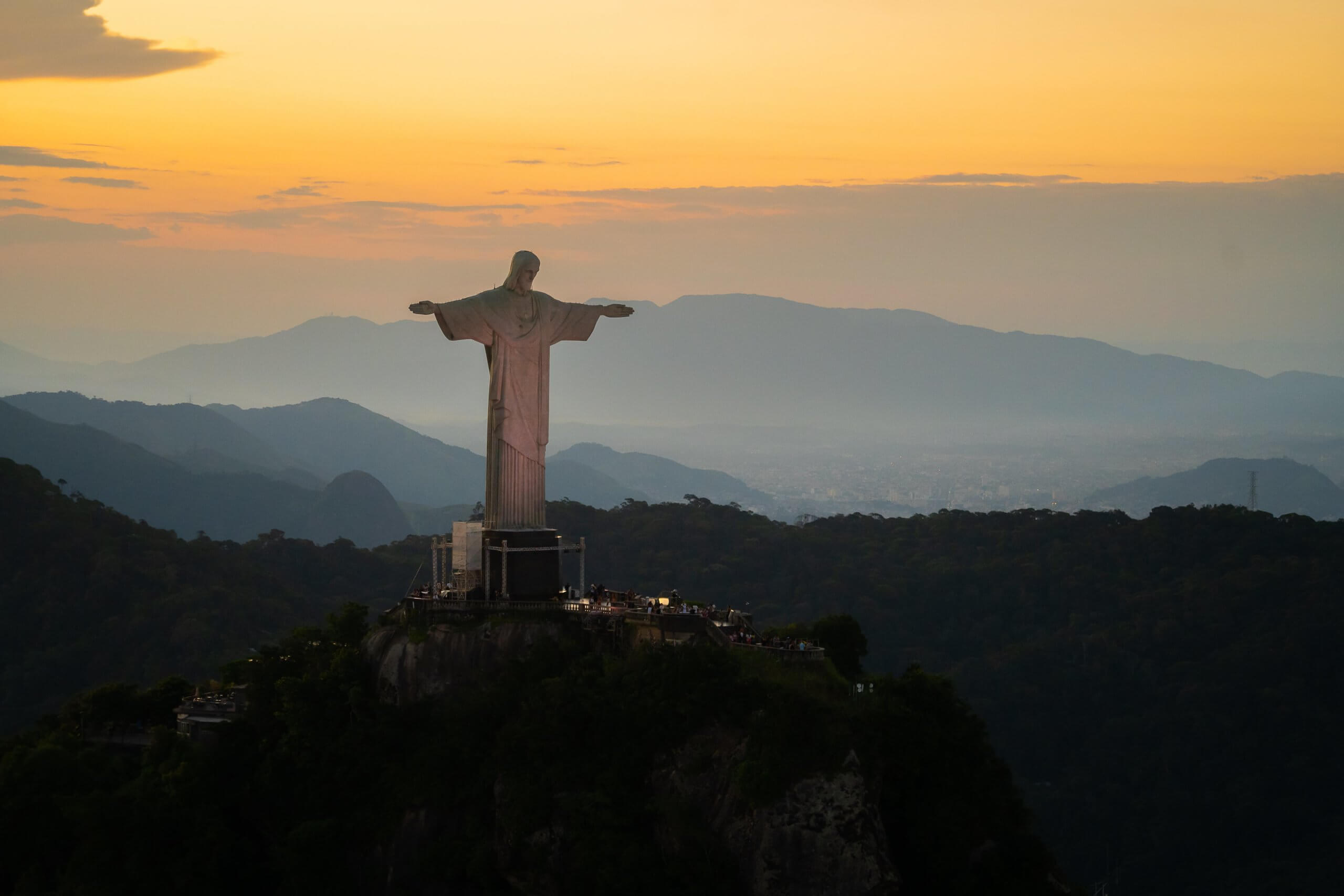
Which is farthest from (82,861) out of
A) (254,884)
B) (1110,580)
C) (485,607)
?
(1110,580)

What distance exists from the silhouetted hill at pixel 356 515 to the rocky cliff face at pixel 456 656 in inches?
5862

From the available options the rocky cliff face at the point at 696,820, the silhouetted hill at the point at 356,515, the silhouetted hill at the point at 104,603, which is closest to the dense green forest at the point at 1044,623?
the silhouetted hill at the point at 104,603

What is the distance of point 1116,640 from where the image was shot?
7669 centimetres

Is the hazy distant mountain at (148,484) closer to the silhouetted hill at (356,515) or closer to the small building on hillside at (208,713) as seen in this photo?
the silhouetted hill at (356,515)

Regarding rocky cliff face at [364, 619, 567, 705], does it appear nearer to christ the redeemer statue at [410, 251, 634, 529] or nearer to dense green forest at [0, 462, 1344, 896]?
christ the redeemer statue at [410, 251, 634, 529]

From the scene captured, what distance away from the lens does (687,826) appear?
99.5 ft

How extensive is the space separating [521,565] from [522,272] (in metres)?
6.09

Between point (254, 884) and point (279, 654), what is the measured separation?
5.13m

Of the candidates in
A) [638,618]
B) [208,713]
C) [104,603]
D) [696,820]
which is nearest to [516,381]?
[638,618]

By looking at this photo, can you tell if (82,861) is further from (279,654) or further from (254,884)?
(279,654)

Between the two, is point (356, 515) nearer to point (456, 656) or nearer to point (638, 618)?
point (456, 656)

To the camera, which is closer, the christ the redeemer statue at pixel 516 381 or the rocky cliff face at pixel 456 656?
the rocky cliff face at pixel 456 656

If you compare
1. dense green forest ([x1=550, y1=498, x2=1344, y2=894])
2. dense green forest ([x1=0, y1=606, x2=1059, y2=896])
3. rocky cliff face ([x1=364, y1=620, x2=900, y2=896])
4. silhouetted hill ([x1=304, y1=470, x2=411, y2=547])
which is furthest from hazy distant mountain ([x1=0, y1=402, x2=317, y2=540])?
rocky cliff face ([x1=364, y1=620, x2=900, y2=896])

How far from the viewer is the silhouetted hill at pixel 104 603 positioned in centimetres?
7144
